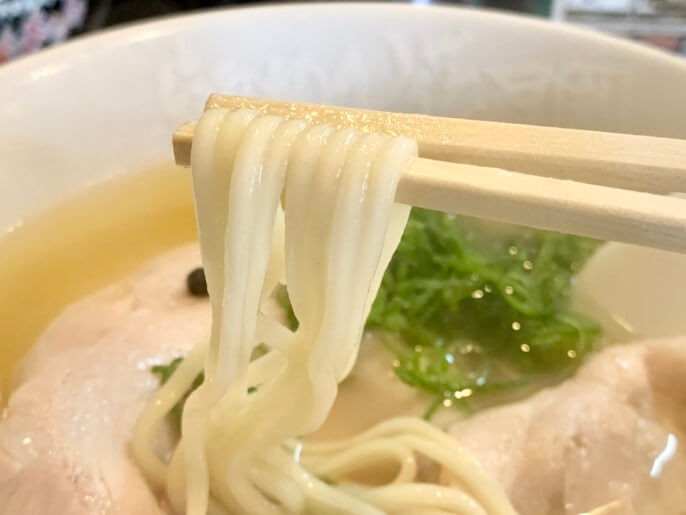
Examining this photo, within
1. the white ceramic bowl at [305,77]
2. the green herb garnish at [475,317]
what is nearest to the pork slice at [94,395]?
the green herb garnish at [475,317]

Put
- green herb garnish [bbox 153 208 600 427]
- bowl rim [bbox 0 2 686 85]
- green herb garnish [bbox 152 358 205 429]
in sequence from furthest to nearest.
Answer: bowl rim [bbox 0 2 686 85] → green herb garnish [bbox 153 208 600 427] → green herb garnish [bbox 152 358 205 429]

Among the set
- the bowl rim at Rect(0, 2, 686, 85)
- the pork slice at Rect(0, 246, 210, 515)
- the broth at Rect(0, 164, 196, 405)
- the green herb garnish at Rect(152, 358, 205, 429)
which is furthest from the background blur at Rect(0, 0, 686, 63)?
the green herb garnish at Rect(152, 358, 205, 429)

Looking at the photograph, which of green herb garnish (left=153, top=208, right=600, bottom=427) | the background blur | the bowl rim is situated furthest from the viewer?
the background blur

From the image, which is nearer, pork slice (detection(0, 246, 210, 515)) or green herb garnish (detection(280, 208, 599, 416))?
pork slice (detection(0, 246, 210, 515))

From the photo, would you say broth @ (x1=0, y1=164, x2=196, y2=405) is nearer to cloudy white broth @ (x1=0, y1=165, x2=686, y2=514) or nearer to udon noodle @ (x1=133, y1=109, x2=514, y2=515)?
cloudy white broth @ (x1=0, y1=165, x2=686, y2=514)

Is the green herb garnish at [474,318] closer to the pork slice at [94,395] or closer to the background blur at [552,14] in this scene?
the pork slice at [94,395]

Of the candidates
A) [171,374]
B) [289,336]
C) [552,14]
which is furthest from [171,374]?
[552,14]

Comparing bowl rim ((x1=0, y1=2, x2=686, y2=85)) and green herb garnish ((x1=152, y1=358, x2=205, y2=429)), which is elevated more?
bowl rim ((x1=0, y1=2, x2=686, y2=85))
